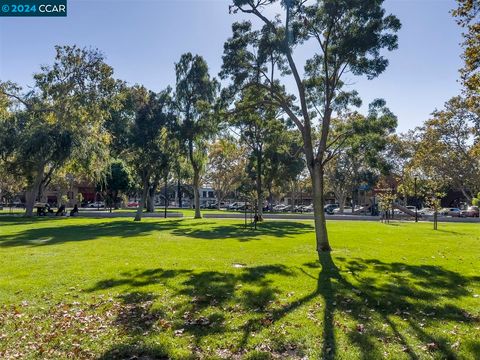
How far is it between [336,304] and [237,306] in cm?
186

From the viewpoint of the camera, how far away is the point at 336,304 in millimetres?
7332

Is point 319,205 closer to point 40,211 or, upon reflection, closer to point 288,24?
point 288,24

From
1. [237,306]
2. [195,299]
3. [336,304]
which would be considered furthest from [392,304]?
[195,299]

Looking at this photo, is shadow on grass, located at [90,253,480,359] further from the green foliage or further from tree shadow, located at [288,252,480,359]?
the green foliage

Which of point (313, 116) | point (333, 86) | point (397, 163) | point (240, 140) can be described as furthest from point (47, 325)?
point (397, 163)

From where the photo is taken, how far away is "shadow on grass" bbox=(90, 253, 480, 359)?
217 inches

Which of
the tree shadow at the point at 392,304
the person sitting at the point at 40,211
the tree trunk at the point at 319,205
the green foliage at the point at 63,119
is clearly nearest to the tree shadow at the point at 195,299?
the tree shadow at the point at 392,304

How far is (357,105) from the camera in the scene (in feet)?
52.9

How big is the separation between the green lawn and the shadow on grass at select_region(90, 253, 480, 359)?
28 mm

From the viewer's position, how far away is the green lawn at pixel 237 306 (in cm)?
529

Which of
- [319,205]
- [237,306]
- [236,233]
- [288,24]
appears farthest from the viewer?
[236,233]

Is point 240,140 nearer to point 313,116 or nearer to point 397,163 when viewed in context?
point 313,116

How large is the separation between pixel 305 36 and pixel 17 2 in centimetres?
1011

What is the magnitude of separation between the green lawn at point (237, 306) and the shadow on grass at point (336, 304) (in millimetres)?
28
